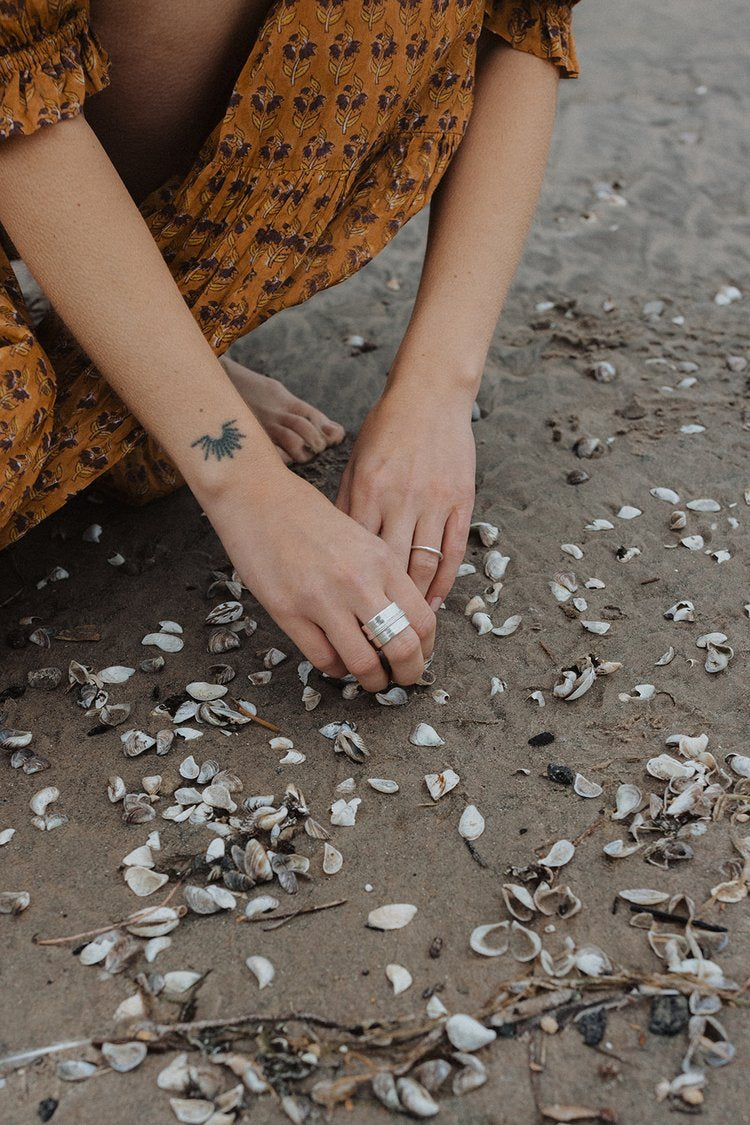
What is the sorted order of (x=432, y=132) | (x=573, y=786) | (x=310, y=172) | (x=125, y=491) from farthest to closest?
1. (x=125, y=491)
2. (x=432, y=132)
3. (x=310, y=172)
4. (x=573, y=786)

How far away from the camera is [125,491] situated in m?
2.18

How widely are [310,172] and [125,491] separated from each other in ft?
2.59

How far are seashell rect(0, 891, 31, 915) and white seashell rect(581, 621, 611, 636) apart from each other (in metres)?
1.03

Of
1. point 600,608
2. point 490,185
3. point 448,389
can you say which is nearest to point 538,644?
point 600,608

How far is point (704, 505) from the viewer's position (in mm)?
2164

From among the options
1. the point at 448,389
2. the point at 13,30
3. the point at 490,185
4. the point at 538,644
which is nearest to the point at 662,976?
the point at 538,644

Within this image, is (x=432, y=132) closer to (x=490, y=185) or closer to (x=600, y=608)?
(x=490, y=185)

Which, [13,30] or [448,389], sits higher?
[13,30]

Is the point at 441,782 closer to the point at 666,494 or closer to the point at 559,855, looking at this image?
the point at 559,855

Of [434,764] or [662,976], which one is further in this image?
[434,764]

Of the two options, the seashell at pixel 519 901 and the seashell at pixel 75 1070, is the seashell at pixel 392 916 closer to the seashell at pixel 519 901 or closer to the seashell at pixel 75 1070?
the seashell at pixel 519 901

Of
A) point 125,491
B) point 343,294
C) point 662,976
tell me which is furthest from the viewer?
point 343,294

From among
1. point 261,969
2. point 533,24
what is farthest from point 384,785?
point 533,24

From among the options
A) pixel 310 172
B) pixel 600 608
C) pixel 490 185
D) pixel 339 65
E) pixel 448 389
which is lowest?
pixel 600 608
